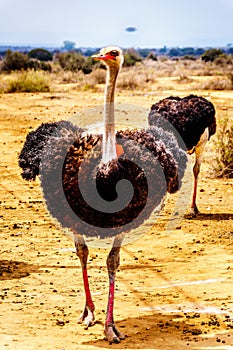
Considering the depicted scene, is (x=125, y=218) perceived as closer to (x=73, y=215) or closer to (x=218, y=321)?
(x=73, y=215)

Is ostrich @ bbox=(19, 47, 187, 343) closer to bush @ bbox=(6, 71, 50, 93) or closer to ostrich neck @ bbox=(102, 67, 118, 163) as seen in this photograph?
ostrich neck @ bbox=(102, 67, 118, 163)

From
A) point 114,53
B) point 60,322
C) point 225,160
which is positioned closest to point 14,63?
point 225,160

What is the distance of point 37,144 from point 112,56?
1.06 meters

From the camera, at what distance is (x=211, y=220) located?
8500 millimetres

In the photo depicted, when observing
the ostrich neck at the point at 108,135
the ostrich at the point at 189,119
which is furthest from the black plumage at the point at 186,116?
the ostrich neck at the point at 108,135

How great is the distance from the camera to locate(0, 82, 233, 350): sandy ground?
196 inches

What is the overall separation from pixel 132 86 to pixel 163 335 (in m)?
18.5

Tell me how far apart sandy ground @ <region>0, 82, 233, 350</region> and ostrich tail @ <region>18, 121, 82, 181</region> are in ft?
3.37

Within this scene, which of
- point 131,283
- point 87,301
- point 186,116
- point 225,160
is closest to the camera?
point 87,301

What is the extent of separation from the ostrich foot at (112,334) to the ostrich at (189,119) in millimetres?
3468

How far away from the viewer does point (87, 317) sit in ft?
17.3

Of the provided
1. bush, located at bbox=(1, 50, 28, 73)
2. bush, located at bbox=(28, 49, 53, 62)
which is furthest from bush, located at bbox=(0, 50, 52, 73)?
bush, located at bbox=(28, 49, 53, 62)

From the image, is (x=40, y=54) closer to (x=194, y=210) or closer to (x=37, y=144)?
(x=194, y=210)

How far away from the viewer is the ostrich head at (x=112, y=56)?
16.5 ft
